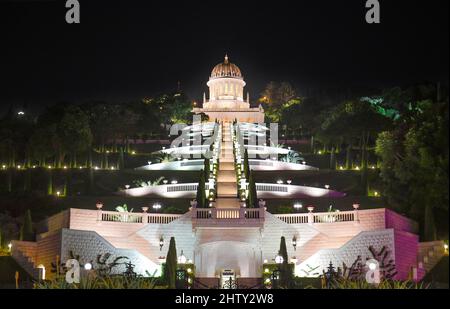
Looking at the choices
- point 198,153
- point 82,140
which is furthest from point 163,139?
point 82,140

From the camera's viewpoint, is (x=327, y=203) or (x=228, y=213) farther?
(x=327, y=203)

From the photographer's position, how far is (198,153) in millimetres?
50625

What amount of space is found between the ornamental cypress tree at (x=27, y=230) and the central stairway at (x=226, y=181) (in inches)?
345

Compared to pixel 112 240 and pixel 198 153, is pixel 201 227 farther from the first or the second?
pixel 198 153

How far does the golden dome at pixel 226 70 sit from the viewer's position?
86.8m

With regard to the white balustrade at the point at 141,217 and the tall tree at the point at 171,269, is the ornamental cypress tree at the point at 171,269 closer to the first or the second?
the tall tree at the point at 171,269

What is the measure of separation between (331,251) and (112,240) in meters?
9.37

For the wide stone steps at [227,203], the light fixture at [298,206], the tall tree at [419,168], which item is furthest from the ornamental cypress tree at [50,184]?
the tall tree at [419,168]

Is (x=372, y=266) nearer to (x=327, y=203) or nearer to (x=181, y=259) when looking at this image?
(x=181, y=259)

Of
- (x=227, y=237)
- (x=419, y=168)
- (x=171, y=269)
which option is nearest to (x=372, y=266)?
(x=419, y=168)

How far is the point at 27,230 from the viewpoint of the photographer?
3122 cm

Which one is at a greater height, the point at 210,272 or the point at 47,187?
the point at 47,187

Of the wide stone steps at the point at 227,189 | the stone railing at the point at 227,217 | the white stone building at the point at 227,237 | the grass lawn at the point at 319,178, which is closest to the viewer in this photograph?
the white stone building at the point at 227,237

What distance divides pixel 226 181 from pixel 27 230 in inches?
510
